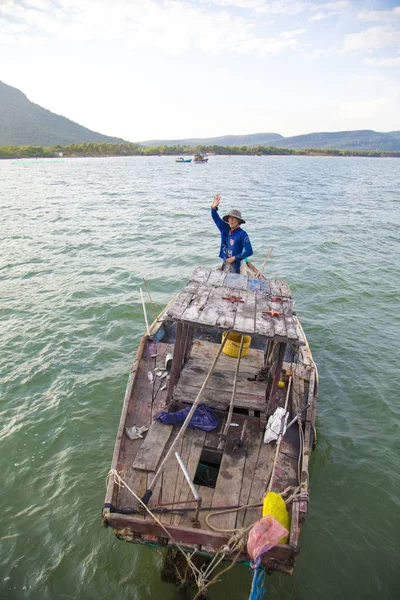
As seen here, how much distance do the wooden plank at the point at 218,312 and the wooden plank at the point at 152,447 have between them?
6.93 ft

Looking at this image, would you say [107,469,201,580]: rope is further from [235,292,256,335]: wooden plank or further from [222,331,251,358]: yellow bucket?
[222,331,251,358]: yellow bucket

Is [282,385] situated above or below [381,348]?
above

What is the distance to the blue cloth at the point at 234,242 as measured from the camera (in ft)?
28.3

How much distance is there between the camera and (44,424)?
25.4 ft

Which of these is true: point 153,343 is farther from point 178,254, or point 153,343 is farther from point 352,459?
point 178,254

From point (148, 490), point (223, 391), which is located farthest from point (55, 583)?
point (223, 391)

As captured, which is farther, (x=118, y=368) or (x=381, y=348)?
(x=381, y=348)

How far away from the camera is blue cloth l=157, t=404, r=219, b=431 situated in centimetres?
566

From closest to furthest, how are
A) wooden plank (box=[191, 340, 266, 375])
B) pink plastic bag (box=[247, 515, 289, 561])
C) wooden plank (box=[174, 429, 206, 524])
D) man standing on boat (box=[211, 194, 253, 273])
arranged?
pink plastic bag (box=[247, 515, 289, 561])
wooden plank (box=[174, 429, 206, 524])
wooden plank (box=[191, 340, 266, 375])
man standing on boat (box=[211, 194, 253, 273])

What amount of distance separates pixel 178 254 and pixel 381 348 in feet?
37.6

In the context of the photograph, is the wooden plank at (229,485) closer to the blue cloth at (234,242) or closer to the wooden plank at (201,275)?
the wooden plank at (201,275)

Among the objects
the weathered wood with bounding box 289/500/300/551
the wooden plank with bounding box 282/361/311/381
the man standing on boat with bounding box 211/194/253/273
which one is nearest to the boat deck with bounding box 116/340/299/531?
the weathered wood with bounding box 289/500/300/551

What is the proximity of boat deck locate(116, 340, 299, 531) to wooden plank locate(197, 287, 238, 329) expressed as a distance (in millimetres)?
1711

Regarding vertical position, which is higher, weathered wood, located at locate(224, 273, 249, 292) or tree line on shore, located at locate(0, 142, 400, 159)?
weathered wood, located at locate(224, 273, 249, 292)
